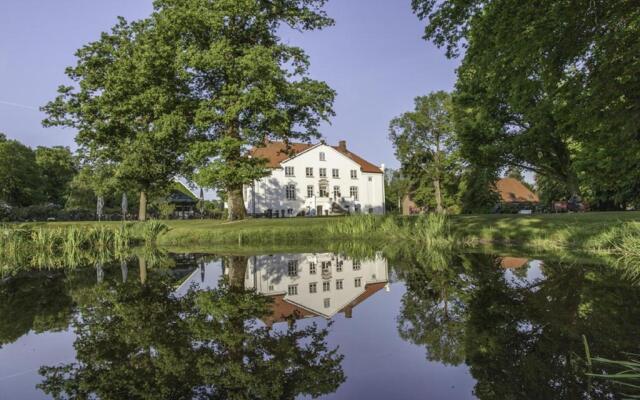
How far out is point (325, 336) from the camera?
416 cm

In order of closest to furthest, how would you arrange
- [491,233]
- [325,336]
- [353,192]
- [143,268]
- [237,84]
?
[325,336]
[143,268]
[491,233]
[237,84]
[353,192]

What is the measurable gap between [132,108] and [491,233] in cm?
1764

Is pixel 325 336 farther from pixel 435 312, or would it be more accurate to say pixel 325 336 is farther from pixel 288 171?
pixel 288 171

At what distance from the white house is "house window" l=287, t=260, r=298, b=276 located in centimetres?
3023

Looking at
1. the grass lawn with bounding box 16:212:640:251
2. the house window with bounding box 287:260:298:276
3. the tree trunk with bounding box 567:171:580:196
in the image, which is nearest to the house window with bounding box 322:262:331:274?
the house window with bounding box 287:260:298:276

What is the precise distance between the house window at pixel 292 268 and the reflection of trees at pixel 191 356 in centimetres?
309

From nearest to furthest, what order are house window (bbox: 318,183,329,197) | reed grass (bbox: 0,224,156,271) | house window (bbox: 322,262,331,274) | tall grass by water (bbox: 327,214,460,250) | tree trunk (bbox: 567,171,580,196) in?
1. house window (bbox: 322,262,331,274)
2. reed grass (bbox: 0,224,156,271)
3. tall grass by water (bbox: 327,214,460,250)
4. tree trunk (bbox: 567,171,580,196)
5. house window (bbox: 318,183,329,197)

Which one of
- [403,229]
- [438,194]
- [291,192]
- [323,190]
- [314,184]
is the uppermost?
[314,184]

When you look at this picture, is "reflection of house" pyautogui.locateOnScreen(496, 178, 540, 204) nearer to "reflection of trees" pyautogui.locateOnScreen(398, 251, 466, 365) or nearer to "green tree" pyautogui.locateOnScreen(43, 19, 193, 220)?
"green tree" pyautogui.locateOnScreen(43, 19, 193, 220)

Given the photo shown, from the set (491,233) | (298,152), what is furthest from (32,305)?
(298,152)

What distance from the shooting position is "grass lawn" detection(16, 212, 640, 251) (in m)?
11.9

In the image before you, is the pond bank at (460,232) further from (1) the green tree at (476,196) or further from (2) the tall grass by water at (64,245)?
(1) the green tree at (476,196)

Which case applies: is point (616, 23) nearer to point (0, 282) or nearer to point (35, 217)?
point (0, 282)

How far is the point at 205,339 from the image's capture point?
12.9 ft
